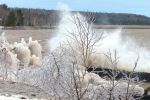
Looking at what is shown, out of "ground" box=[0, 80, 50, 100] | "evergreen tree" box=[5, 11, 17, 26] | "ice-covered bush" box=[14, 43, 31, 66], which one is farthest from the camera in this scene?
"evergreen tree" box=[5, 11, 17, 26]

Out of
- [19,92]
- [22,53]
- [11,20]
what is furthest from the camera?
[11,20]

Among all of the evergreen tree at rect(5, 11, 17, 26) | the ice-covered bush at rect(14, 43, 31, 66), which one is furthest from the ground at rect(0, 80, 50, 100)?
the evergreen tree at rect(5, 11, 17, 26)

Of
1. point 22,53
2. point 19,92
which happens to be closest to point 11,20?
point 22,53

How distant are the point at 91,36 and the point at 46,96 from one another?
2.55m

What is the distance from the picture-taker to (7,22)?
354 ft

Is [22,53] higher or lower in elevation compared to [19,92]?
higher

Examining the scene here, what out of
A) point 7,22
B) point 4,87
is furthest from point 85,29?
point 7,22

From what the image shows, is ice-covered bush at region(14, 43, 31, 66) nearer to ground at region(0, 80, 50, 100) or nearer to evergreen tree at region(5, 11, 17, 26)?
ground at region(0, 80, 50, 100)

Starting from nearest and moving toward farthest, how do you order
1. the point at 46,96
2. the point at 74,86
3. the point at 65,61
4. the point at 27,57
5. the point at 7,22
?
the point at 74,86, the point at 46,96, the point at 65,61, the point at 27,57, the point at 7,22

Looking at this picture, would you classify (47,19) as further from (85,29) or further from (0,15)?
(85,29)

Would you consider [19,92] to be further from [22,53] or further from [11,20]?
[11,20]

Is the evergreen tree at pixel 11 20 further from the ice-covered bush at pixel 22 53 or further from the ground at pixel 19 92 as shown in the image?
the ground at pixel 19 92

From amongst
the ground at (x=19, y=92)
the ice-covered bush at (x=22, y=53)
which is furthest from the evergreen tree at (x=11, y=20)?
the ground at (x=19, y=92)

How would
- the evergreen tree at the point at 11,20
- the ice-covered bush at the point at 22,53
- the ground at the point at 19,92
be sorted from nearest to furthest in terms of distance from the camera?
the ground at the point at 19,92 < the ice-covered bush at the point at 22,53 < the evergreen tree at the point at 11,20
